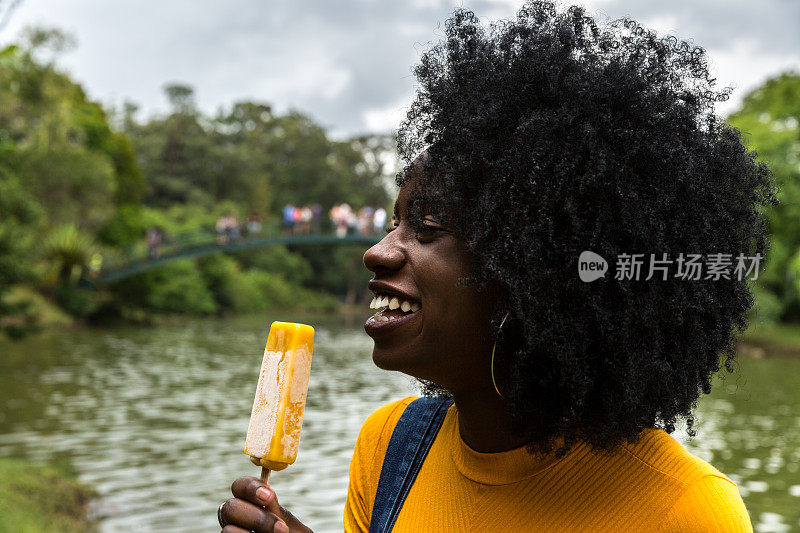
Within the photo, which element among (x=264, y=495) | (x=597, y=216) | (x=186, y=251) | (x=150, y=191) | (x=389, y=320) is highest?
(x=150, y=191)

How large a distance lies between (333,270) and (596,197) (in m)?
56.2

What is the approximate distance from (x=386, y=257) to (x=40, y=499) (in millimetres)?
6811

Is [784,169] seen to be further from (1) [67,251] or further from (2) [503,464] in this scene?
(2) [503,464]

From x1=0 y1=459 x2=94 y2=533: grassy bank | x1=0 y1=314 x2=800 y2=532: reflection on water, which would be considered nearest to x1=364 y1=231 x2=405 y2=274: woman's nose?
x1=0 y1=314 x2=800 y2=532: reflection on water

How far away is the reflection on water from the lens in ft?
28.6

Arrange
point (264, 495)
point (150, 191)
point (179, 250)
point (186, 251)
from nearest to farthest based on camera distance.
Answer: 1. point (264, 495)
2. point (186, 251)
3. point (179, 250)
4. point (150, 191)

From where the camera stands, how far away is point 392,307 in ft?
5.23

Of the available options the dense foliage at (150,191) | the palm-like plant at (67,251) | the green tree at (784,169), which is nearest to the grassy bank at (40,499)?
the dense foliage at (150,191)

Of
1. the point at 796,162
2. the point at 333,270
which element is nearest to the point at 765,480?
the point at 796,162

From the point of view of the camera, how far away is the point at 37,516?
21.9 ft

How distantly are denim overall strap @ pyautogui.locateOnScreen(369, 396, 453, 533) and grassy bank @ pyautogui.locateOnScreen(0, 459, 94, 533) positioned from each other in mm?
5015

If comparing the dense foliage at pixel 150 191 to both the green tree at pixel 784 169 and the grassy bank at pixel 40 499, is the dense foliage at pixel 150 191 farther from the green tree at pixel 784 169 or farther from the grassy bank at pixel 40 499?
the green tree at pixel 784 169

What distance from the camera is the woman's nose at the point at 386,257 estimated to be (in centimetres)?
157

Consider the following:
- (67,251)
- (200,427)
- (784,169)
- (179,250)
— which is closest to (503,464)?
(200,427)
